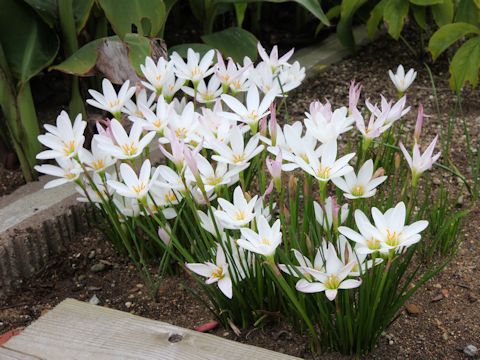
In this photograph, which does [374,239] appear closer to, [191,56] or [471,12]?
[191,56]

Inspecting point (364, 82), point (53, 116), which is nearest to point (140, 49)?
point (53, 116)

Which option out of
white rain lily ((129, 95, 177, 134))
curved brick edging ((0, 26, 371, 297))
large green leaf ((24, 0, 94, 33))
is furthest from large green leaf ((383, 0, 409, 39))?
white rain lily ((129, 95, 177, 134))

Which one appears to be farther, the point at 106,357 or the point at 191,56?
the point at 191,56

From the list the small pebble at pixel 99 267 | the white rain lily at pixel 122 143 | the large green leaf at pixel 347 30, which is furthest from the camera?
the large green leaf at pixel 347 30

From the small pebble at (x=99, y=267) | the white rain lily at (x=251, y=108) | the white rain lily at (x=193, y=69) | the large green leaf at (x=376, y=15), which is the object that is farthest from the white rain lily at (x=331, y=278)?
the large green leaf at (x=376, y=15)

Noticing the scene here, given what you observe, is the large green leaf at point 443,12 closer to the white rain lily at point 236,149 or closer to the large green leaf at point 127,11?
the large green leaf at point 127,11
